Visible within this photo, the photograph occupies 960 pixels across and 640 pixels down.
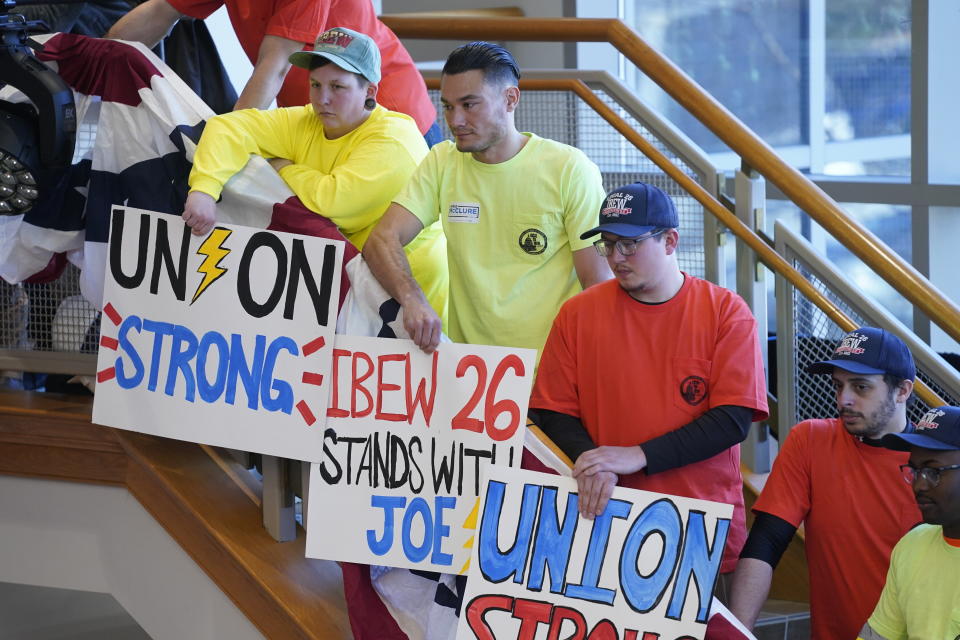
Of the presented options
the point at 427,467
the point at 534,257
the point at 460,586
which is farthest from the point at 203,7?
the point at 460,586

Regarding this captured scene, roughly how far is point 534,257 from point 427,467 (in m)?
0.53

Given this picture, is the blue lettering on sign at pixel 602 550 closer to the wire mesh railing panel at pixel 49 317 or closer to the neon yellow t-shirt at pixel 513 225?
the neon yellow t-shirt at pixel 513 225

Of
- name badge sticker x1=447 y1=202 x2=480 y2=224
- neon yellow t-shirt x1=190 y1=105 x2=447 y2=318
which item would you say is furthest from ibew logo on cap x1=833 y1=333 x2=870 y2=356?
neon yellow t-shirt x1=190 y1=105 x2=447 y2=318

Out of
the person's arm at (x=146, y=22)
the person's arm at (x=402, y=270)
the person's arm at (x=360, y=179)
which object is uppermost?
the person's arm at (x=146, y=22)

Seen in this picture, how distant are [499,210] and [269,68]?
0.76m

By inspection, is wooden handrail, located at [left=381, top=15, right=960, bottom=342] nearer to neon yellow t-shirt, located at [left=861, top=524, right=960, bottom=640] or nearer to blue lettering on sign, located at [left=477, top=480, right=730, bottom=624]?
neon yellow t-shirt, located at [left=861, top=524, right=960, bottom=640]

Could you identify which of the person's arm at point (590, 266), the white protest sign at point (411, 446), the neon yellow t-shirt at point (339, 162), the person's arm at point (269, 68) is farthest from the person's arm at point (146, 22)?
the person's arm at point (590, 266)

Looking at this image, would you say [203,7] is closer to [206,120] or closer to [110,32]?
[110,32]

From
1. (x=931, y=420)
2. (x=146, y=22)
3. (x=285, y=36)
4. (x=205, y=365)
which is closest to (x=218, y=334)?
(x=205, y=365)

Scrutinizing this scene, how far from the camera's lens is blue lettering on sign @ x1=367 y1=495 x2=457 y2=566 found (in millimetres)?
2541

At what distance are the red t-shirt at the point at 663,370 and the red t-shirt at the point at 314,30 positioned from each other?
3.07 ft

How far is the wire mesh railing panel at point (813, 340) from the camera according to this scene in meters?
3.17

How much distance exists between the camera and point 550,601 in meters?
2.41

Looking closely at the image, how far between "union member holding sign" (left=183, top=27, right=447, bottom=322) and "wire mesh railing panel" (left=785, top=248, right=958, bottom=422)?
0.94 m
